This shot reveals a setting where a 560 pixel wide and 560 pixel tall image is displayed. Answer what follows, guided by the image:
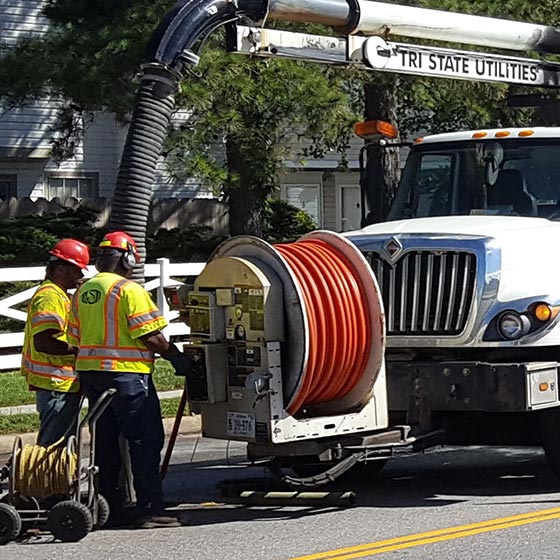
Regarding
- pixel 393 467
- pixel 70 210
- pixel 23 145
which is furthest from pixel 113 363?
pixel 23 145

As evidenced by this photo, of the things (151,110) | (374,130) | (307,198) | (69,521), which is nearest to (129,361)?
(69,521)

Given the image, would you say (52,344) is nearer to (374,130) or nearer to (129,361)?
(129,361)

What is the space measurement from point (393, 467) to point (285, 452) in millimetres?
2526

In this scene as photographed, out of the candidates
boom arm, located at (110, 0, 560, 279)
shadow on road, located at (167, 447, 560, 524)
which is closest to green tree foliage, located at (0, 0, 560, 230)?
boom arm, located at (110, 0, 560, 279)

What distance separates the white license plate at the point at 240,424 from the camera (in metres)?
9.00

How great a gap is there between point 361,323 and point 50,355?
2104 millimetres

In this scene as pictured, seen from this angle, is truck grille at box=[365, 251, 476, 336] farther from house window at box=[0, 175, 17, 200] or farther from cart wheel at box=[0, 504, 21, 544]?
house window at box=[0, 175, 17, 200]

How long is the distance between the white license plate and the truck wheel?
218 centimetres

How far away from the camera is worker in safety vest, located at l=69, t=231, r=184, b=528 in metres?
8.76

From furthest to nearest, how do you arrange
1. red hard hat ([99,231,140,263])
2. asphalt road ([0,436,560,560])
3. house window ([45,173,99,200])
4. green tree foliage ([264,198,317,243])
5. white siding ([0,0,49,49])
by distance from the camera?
house window ([45,173,99,200]) < green tree foliage ([264,198,317,243]) < white siding ([0,0,49,49]) < red hard hat ([99,231,140,263]) < asphalt road ([0,436,560,560])

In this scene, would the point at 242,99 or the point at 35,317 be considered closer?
the point at 35,317

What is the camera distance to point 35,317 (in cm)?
927

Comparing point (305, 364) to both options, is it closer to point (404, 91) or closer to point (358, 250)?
point (358, 250)

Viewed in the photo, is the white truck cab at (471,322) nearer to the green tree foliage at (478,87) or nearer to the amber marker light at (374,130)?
the amber marker light at (374,130)
